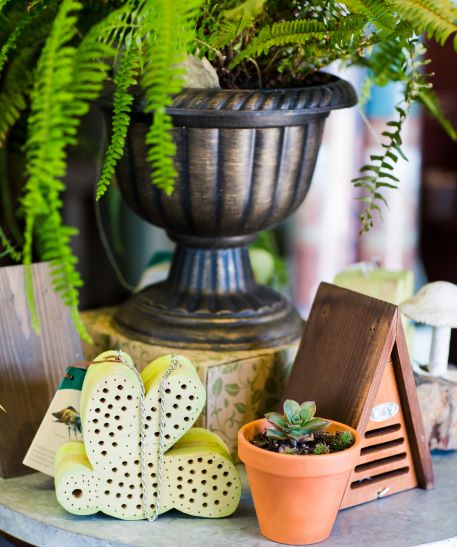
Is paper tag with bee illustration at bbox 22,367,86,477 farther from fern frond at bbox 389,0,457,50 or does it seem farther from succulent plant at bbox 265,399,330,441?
fern frond at bbox 389,0,457,50

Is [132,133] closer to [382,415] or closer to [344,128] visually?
[382,415]

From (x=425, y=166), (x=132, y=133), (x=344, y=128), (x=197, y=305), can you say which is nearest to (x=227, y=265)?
(x=197, y=305)

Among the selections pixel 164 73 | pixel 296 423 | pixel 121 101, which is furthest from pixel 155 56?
pixel 296 423

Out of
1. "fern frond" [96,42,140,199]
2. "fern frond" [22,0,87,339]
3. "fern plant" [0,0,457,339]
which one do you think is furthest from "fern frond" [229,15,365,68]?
"fern frond" [22,0,87,339]

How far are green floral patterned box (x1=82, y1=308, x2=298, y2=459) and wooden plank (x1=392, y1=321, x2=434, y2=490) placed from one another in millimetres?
162

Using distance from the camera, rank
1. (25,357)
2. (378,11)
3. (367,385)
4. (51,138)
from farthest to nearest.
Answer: (25,357) → (367,385) → (378,11) → (51,138)

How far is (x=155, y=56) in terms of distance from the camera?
2.30 ft

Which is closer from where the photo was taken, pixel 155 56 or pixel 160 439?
pixel 155 56

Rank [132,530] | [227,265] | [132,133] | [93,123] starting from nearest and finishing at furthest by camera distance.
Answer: [132,530]
[132,133]
[227,265]
[93,123]

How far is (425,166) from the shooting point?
3307mm

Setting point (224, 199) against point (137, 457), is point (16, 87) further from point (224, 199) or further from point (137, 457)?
point (137, 457)

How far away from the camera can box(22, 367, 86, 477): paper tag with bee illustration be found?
97 cm

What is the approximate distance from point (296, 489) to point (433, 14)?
1.42ft

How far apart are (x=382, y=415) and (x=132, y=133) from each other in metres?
0.41
